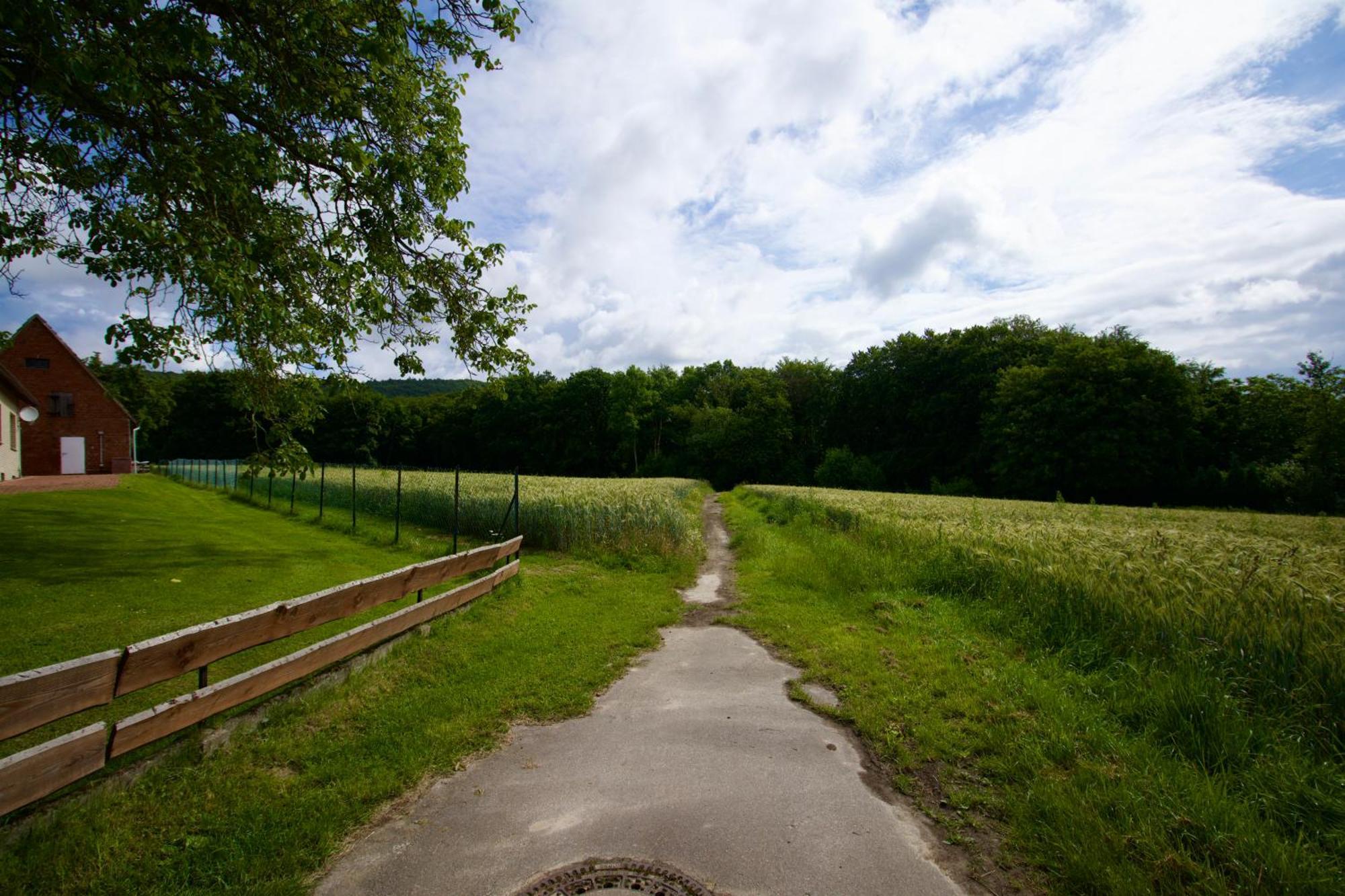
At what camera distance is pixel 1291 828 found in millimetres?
3027

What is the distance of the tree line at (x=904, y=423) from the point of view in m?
39.2

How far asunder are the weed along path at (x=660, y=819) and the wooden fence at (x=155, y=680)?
4.89 ft

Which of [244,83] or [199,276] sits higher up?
[244,83]

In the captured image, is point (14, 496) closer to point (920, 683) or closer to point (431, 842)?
point (431, 842)

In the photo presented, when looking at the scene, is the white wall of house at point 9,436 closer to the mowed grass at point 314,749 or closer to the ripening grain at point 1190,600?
the mowed grass at point 314,749

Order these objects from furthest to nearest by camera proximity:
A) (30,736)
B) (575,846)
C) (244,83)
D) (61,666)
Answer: (244,83), (30,736), (575,846), (61,666)

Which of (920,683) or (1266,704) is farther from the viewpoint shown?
(920,683)

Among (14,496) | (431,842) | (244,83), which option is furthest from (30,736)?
(14,496)

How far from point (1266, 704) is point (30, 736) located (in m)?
9.16

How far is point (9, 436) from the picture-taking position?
2492 centimetres

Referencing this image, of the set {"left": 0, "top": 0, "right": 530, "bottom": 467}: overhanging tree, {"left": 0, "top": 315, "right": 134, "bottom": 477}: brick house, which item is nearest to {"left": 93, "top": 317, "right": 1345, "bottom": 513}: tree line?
{"left": 0, "top": 0, "right": 530, "bottom": 467}: overhanging tree

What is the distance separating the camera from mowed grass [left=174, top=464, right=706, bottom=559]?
45.1 feet

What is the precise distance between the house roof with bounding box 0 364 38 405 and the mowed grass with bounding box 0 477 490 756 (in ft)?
41.3

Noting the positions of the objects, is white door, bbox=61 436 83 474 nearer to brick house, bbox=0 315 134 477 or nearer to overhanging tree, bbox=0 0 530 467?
brick house, bbox=0 315 134 477
